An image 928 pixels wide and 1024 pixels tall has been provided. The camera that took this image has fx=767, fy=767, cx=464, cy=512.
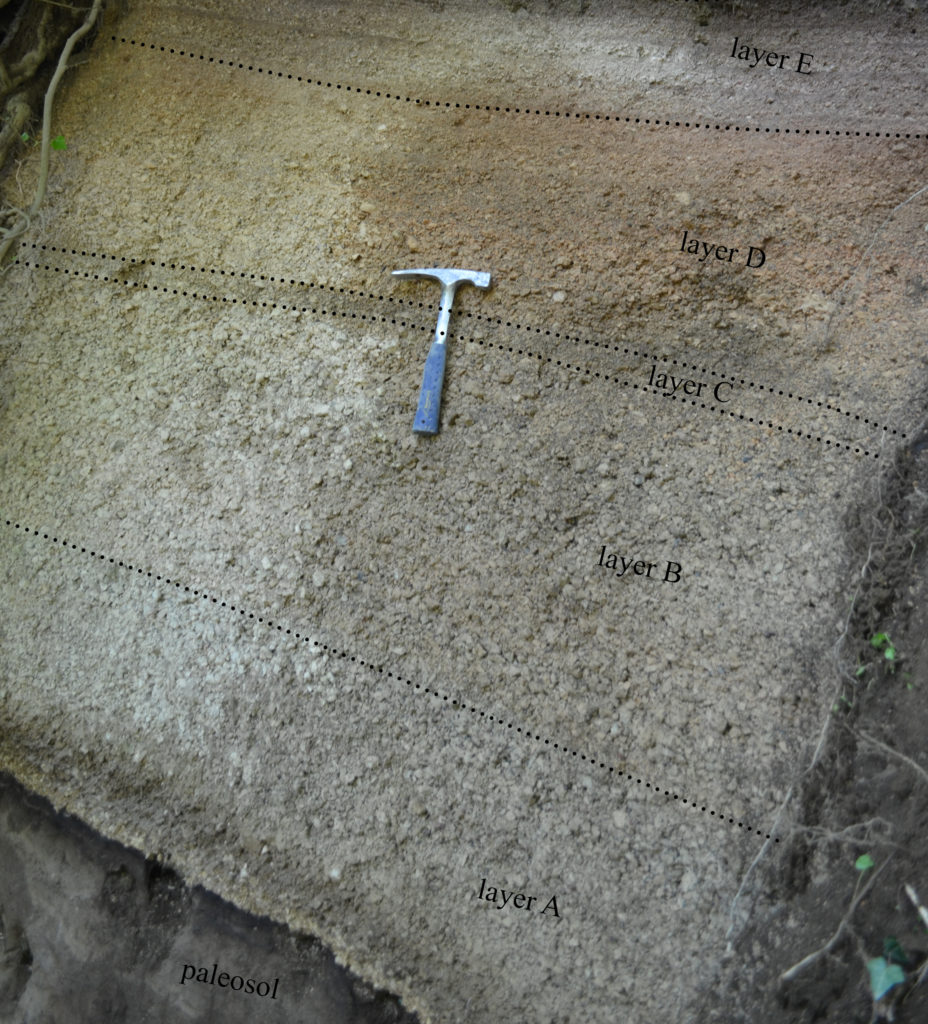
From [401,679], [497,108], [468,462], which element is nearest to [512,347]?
[468,462]

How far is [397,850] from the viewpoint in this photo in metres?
1.41

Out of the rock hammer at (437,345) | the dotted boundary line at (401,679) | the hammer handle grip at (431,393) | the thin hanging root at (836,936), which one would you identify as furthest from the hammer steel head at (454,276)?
the thin hanging root at (836,936)

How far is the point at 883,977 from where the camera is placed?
118 centimetres

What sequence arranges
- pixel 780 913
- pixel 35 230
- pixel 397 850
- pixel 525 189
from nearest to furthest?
pixel 780 913
pixel 397 850
pixel 525 189
pixel 35 230

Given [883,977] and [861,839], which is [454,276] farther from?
[883,977]

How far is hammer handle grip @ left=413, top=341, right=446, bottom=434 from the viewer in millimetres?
1520

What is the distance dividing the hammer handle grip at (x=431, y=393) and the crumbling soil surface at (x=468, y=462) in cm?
3

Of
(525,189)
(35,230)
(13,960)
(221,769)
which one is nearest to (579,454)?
(525,189)

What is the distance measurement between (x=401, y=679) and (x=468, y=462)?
1.45 ft

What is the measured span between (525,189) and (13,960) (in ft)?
6.22

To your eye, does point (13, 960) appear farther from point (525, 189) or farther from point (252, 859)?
point (525, 189)

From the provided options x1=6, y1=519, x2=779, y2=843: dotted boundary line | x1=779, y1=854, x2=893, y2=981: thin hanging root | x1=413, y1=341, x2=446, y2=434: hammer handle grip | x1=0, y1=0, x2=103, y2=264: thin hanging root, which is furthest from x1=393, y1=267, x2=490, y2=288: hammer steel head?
x1=779, y1=854, x2=893, y2=981: thin hanging root

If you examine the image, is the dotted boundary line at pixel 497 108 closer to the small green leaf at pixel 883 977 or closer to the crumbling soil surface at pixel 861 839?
the crumbling soil surface at pixel 861 839

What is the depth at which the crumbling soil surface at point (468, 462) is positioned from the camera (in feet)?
4.51
